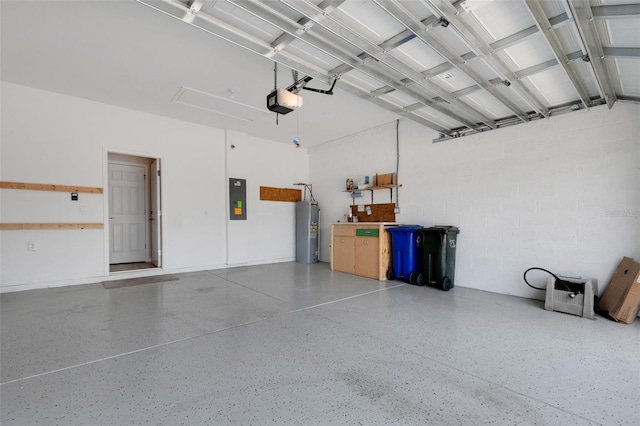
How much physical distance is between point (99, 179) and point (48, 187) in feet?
2.07

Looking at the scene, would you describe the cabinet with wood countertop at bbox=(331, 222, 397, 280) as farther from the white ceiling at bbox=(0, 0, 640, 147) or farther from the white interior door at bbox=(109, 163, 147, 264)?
the white interior door at bbox=(109, 163, 147, 264)

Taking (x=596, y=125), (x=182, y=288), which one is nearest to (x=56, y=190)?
(x=182, y=288)

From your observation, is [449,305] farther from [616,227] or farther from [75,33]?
[75,33]

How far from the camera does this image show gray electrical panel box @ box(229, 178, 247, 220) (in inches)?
244

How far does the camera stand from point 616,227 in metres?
3.23

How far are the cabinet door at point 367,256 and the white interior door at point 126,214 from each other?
5.07 m

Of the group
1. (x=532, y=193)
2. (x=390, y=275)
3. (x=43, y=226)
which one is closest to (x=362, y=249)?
(x=390, y=275)

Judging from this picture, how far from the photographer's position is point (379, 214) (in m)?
5.78

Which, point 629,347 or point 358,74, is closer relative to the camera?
point 629,347

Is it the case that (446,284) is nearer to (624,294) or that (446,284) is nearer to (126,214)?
(624,294)

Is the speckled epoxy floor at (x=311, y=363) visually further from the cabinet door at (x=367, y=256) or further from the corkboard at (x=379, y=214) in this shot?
the corkboard at (x=379, y=214)

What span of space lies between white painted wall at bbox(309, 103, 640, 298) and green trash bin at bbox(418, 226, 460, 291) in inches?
11.3

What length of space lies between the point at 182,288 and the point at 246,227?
2263 mm

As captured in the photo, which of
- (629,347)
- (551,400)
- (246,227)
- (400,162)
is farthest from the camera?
(246,227)
